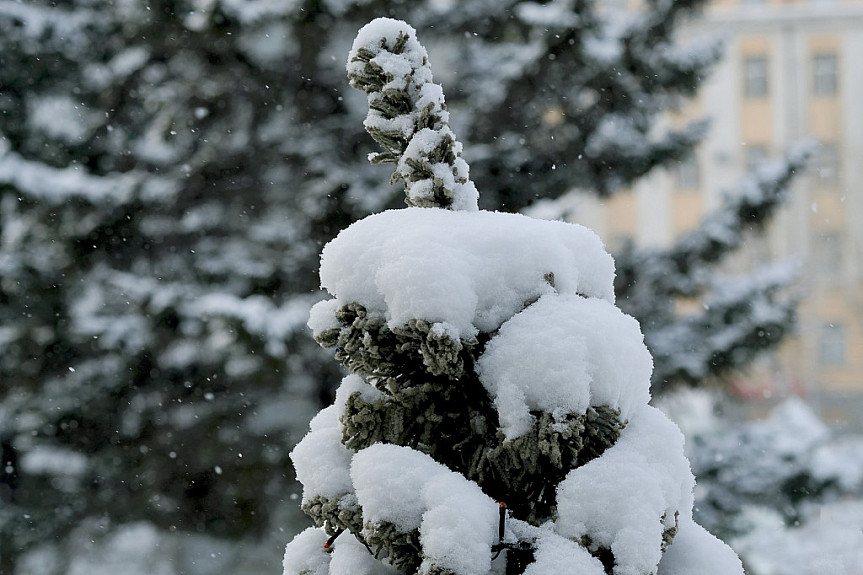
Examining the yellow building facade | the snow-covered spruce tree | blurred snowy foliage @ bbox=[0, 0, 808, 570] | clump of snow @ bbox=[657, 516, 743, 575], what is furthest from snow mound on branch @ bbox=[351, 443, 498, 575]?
the yellow building facade

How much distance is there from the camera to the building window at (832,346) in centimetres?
2470

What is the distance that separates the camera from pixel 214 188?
7.71 meters

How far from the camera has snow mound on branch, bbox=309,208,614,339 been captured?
1521 millimetres

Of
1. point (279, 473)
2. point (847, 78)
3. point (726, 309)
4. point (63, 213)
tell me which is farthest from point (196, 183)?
point (847, 78)

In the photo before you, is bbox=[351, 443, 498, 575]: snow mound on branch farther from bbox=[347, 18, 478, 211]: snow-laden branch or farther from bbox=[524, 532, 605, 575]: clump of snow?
bbox=[347, 18, 478, 211]: snow-laden branch

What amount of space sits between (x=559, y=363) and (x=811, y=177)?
24241 millimetres

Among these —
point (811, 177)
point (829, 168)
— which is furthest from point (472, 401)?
point (829, 168)

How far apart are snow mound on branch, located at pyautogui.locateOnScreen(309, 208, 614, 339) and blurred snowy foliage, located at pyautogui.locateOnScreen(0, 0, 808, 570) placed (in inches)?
195

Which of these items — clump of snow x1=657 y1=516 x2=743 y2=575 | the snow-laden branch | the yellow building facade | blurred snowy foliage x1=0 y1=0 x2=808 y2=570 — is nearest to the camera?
clump of snow x1=657 y1=516 x2=743 y2=575

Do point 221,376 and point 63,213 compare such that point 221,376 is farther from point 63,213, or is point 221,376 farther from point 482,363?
point 482,363

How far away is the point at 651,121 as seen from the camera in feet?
25.5

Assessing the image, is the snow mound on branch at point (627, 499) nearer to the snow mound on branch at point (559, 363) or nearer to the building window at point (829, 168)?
the snow mound on branch at point (559, 363)

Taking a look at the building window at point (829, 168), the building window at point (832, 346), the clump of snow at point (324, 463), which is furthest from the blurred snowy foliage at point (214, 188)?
the building window at point (832, 346)

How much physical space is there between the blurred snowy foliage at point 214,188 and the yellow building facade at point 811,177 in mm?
15703
